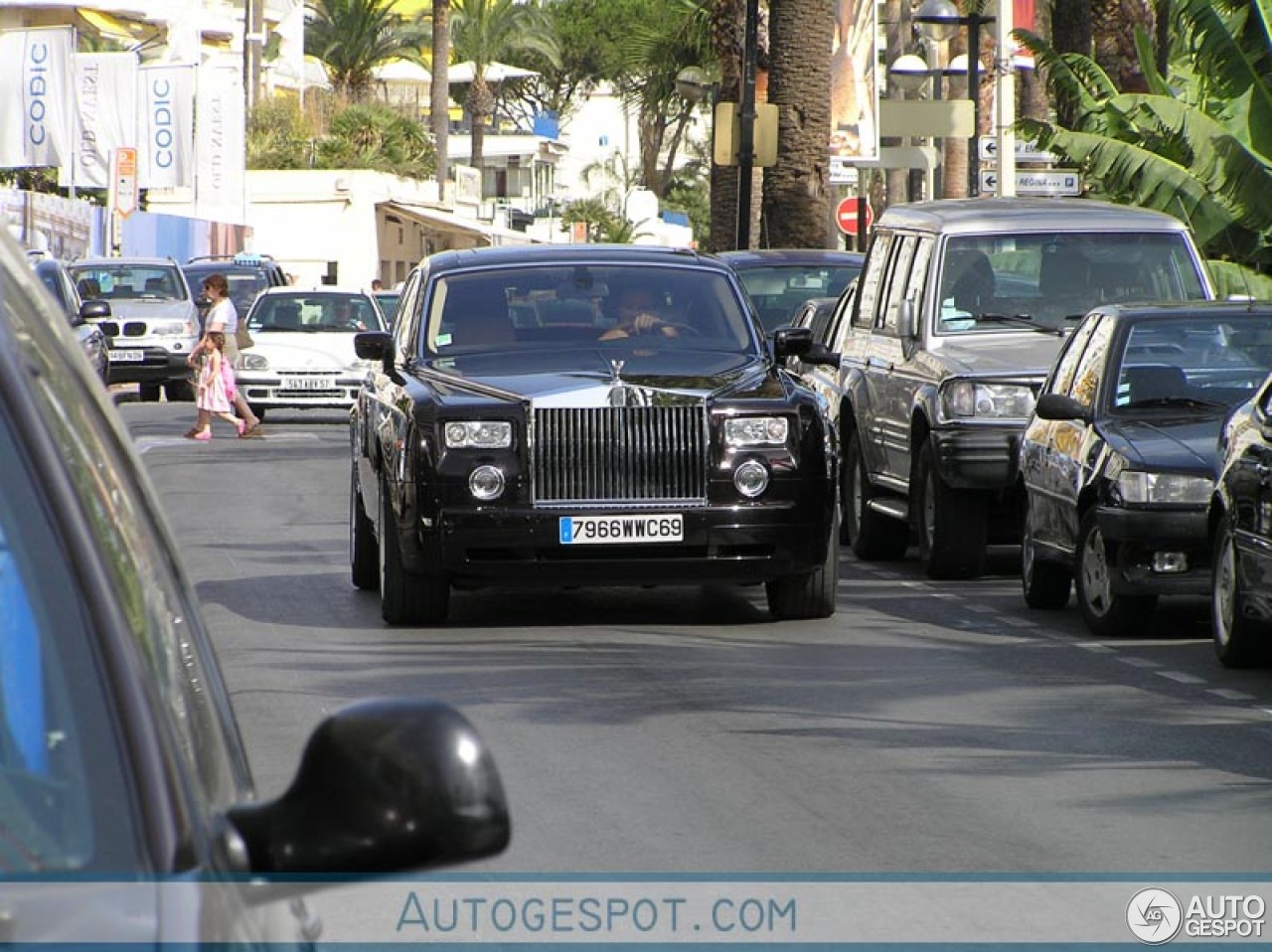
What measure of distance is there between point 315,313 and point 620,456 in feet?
72.3

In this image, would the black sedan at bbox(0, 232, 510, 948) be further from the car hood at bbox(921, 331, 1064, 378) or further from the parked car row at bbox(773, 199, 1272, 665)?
the car hood at bbox(921, 331, 1064, 378)

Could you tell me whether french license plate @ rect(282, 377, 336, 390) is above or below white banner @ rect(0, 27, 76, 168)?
below

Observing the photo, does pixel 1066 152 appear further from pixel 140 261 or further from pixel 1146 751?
pixel 140 261

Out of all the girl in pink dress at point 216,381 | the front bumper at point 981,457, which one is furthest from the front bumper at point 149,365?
the front bumper at point 981,457

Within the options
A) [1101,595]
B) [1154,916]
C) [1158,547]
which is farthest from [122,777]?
[1101,595]

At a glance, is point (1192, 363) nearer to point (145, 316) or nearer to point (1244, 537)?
point (1244, 537)

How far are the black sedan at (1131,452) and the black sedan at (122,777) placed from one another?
1019cm

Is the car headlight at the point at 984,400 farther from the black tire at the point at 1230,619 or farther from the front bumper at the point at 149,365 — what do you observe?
the front bumper at the point at 149,365

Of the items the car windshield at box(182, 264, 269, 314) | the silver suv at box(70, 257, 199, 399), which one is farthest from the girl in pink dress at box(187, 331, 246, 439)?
the car windshield at box(182, 264, 269, 314)

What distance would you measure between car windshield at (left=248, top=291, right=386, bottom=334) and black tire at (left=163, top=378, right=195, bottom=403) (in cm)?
564

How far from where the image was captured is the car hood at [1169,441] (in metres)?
12.4

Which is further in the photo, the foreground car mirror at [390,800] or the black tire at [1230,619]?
the black tire at [1230,619]

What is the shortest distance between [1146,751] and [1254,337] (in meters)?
4.97

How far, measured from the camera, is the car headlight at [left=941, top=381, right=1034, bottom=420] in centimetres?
1525
